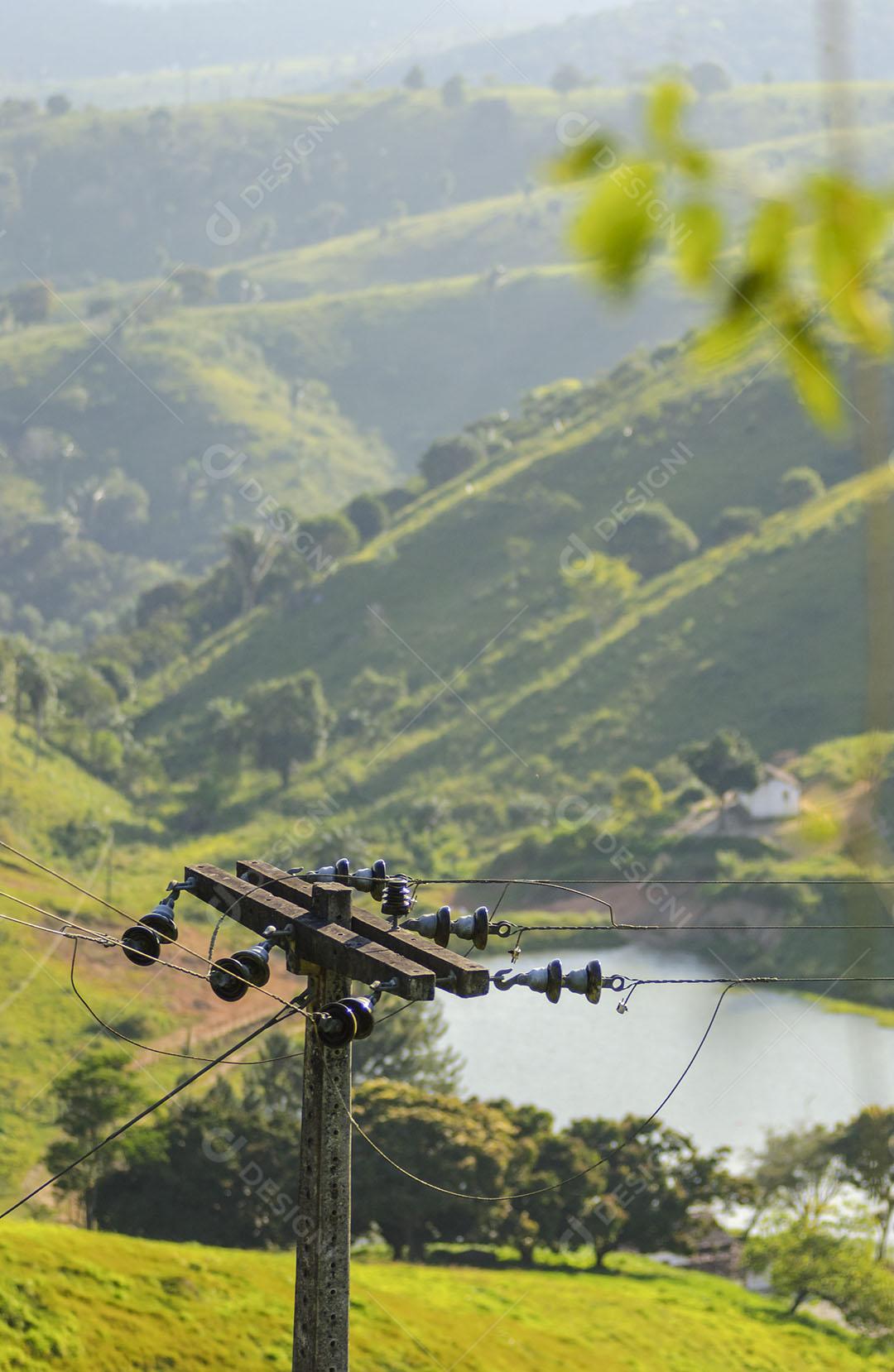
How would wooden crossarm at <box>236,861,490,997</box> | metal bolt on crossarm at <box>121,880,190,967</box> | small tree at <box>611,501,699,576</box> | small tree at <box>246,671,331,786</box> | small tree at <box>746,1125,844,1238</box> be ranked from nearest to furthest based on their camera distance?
wooden crossarm at <box>236,861,490,997</box>, metal bolt on crossarm at <box>121,880,190,967</box>, small tree at <box>746,1125,844,1238</box>, small tree at <box>246,671,331,786</box>, small tree at <box>611,501,699,576</box>

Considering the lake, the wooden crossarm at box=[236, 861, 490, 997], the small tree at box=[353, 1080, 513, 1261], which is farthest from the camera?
the lake

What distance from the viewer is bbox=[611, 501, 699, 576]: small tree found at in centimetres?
10062

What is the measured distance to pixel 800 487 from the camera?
103250mm

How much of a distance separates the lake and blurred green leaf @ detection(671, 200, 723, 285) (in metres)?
44.6

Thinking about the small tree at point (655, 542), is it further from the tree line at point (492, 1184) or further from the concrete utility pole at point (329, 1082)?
the concrete utility pole at point (329, 1082)

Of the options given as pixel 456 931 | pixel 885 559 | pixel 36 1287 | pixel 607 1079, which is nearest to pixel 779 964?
pixel 607 1079

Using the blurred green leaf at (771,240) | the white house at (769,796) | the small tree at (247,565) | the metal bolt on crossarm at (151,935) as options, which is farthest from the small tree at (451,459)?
the blurred green leaf at (771,240)

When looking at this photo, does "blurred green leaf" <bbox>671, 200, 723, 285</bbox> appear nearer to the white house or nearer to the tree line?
the tree line

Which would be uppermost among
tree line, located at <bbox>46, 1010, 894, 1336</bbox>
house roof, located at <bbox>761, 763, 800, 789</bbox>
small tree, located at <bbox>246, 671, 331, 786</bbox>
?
small tree, located at <bbox>246, 671, 331, 786</bbox>

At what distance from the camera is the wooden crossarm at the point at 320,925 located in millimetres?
11414

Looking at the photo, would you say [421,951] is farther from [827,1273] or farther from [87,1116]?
[827,1273]

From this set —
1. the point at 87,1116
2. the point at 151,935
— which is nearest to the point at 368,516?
the point at 87,1116

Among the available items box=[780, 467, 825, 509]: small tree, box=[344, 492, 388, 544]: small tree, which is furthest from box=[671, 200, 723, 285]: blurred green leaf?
box=[344, 492, 388, 544]: small tree

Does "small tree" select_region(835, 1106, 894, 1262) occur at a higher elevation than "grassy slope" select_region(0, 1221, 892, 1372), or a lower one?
higher
